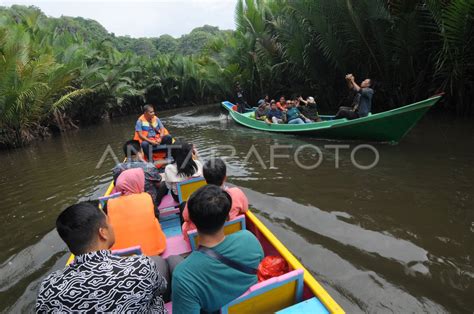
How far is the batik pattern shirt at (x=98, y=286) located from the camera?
1.55 meters

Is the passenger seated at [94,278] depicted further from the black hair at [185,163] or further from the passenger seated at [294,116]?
the passenger seated at [294,116]

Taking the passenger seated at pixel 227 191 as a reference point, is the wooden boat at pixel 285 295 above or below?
below

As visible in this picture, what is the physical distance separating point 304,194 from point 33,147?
12.5 metres

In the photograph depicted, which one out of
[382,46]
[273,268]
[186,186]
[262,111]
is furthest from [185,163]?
[382,46]

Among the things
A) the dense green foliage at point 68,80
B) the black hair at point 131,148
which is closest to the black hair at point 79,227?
the black hair at point 131,148

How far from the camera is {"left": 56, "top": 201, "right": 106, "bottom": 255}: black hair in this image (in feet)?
5.59

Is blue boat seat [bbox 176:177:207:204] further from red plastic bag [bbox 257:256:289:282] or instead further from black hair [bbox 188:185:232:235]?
black hair [bbox 188:185:232:235]

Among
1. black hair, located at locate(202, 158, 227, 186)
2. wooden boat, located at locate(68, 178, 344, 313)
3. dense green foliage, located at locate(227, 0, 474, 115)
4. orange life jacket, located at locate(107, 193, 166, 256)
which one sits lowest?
wooden boat, located at locate(68, 178, 344, 313)

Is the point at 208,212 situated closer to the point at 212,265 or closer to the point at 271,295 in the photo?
the point at 212,265

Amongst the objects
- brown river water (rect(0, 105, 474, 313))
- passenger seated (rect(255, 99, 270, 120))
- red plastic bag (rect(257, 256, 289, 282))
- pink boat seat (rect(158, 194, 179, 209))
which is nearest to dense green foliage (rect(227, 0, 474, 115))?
brown river water (rect(0, 105, 474, 313))

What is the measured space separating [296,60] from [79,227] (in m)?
13.7

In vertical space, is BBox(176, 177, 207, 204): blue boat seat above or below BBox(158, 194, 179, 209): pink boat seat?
above

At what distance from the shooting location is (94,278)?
1579 millimetres

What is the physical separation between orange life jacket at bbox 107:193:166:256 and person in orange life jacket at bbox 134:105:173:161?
13.4 feet
